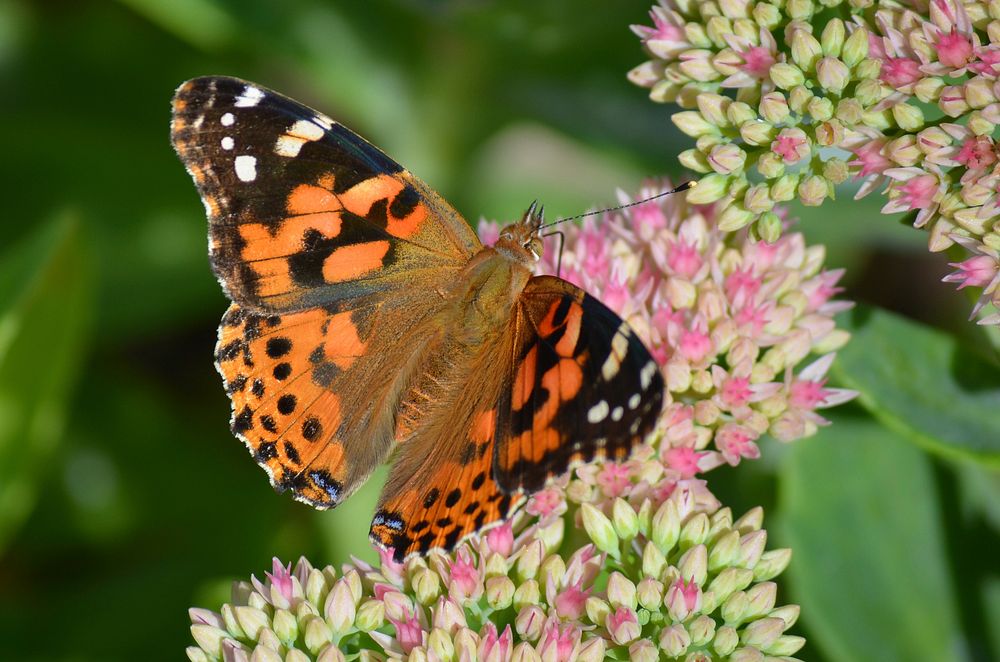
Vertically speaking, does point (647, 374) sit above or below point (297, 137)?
below

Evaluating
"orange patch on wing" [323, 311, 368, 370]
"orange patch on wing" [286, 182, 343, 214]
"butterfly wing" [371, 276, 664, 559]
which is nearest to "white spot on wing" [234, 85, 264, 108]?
"orange patch on wing" [286, 182, 343, 214]

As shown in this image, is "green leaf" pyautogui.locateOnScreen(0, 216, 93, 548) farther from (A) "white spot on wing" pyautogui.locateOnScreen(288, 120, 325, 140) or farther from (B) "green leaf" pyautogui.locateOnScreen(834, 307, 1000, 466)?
(B) "green leaf" pyautogui.locateOnScreen(834, 307, 1000, 466)

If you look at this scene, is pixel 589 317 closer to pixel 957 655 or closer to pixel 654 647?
pixel 654 647

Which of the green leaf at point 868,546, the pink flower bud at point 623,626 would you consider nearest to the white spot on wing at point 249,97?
the pink flower bud at point 623,626

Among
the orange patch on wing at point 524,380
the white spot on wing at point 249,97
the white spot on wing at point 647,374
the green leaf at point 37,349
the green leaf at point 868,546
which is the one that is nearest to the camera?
the white spot on wing at point 647,374

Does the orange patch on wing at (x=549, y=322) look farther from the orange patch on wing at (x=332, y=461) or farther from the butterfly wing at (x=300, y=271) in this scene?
the orange patch on wing at (x=332, y=461)

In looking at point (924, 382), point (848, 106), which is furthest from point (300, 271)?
point (924, 382)

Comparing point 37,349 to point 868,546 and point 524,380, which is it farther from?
point 868,546
